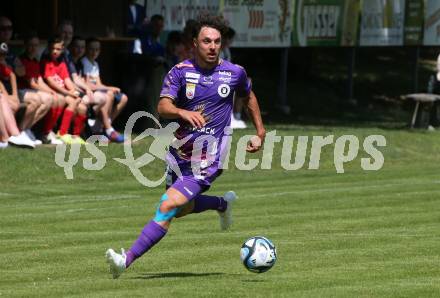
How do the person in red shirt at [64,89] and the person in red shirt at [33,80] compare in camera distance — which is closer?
the person in red shirt at [33,80]

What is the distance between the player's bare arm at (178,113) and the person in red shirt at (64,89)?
10982mm

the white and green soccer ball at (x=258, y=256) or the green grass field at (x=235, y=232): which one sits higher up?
the white and green soccer ball at (x=258, y=256)

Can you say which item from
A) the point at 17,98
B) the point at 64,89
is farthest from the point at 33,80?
the point at 17,98

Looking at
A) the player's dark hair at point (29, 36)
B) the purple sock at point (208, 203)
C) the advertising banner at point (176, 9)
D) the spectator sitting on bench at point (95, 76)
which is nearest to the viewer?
the purple sock at point (208, 203)

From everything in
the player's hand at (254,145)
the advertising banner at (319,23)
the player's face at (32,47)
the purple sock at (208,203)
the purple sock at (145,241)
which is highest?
the player's hand at (254,145)

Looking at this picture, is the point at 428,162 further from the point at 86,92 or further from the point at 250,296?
the point at 250,296

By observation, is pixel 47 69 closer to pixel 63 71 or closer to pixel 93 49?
pixel 63 71

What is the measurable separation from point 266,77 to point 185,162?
77.6 feet

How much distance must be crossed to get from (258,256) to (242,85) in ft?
5.12

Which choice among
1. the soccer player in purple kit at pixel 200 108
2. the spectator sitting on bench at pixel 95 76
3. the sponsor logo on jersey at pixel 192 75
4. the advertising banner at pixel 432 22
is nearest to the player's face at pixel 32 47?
the spectator sitting on bench at pixel 95 76

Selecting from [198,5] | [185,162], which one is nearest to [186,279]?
[185,162]

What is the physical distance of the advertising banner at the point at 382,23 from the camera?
32.3 metres

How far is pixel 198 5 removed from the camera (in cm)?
2688

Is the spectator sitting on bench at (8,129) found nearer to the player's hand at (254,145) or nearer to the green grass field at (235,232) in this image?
the green grass field at (235,232)
